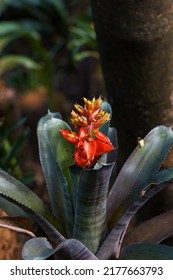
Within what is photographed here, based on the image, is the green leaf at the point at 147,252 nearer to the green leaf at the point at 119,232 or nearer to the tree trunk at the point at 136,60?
the green leaf at the point at 119,232

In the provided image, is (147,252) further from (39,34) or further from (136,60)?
(39,34)

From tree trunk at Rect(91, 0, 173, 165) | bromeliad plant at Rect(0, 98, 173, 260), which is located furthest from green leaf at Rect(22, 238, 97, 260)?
tree trunk at Rect(91, 0, 173, 165)

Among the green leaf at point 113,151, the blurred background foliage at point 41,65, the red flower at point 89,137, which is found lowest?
the blurred background foliage at point 41,65

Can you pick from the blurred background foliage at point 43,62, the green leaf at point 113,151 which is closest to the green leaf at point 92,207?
the green leaf at point 113,151

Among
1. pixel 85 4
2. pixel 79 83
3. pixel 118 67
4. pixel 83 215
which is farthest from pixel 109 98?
pixel 85 4

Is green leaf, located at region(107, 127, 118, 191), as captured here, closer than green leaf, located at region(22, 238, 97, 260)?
No

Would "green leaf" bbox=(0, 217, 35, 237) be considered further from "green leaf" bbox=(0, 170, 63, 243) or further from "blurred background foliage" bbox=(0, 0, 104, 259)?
"blurred background foliage" bbox=(0, 0, 104, 259)
